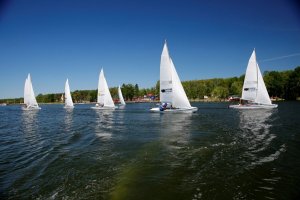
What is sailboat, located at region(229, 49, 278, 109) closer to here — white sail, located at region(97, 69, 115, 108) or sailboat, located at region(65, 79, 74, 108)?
white sail, located at region(97, 69, 115, 108)

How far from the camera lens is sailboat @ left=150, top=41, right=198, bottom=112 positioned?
47094 mm

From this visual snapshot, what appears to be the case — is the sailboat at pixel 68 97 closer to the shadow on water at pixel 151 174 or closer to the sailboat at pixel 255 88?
the sailboat at pixel 255 88

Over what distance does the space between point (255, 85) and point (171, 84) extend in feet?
71.8

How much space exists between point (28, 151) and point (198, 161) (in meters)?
11.0

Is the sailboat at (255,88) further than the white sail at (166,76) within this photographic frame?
Yes

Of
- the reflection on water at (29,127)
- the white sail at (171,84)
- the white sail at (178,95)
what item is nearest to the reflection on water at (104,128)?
the reflection on water at (29,127)

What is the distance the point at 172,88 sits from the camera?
47.1 meters

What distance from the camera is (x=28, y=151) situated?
1705 centimetres

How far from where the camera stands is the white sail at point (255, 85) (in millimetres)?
57625

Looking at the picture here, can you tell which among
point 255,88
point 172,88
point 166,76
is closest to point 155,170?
point 172,88

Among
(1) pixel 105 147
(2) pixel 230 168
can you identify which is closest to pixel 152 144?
(1) pixel 105 147

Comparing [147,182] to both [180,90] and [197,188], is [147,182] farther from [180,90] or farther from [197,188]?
[180,90]

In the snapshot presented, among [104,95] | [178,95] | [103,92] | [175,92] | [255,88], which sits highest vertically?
[103,92]

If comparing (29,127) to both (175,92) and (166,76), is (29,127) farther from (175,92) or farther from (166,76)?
(166,76)
